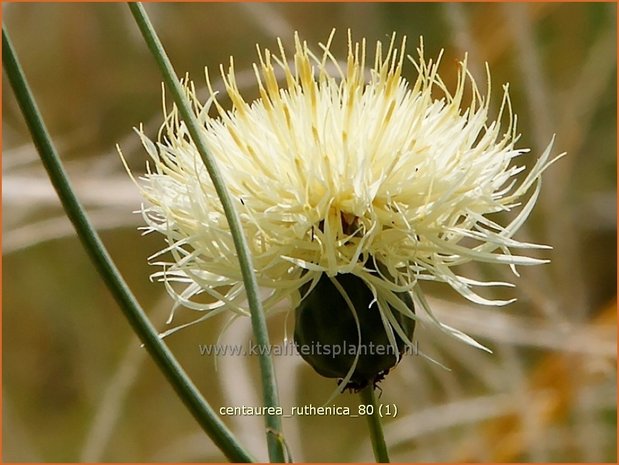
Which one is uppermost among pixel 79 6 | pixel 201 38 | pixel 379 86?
pixel 79 6

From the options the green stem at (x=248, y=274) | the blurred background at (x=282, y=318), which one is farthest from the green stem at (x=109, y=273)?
the blurred background at (x=282, y=318)

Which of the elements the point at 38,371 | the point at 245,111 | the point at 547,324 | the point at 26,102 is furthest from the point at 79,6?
the point at 26,102

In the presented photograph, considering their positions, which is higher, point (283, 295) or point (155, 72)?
point (155, 72)

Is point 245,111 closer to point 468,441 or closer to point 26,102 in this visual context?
point 26,102

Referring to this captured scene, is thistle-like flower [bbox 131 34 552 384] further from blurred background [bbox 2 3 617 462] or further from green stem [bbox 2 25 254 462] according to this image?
blurred background [bbox 2 3 617 462]

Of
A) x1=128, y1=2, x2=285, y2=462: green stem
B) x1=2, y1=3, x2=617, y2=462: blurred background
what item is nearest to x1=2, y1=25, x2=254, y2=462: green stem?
→ x1=128, y1=2, x2=285, y2=462: green stem

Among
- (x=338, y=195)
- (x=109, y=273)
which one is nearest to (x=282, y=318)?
(x=338, y=195)

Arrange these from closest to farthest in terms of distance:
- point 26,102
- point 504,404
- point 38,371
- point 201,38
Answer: point 26,102 → point 504,404 → point 201,38 → point 38,371
